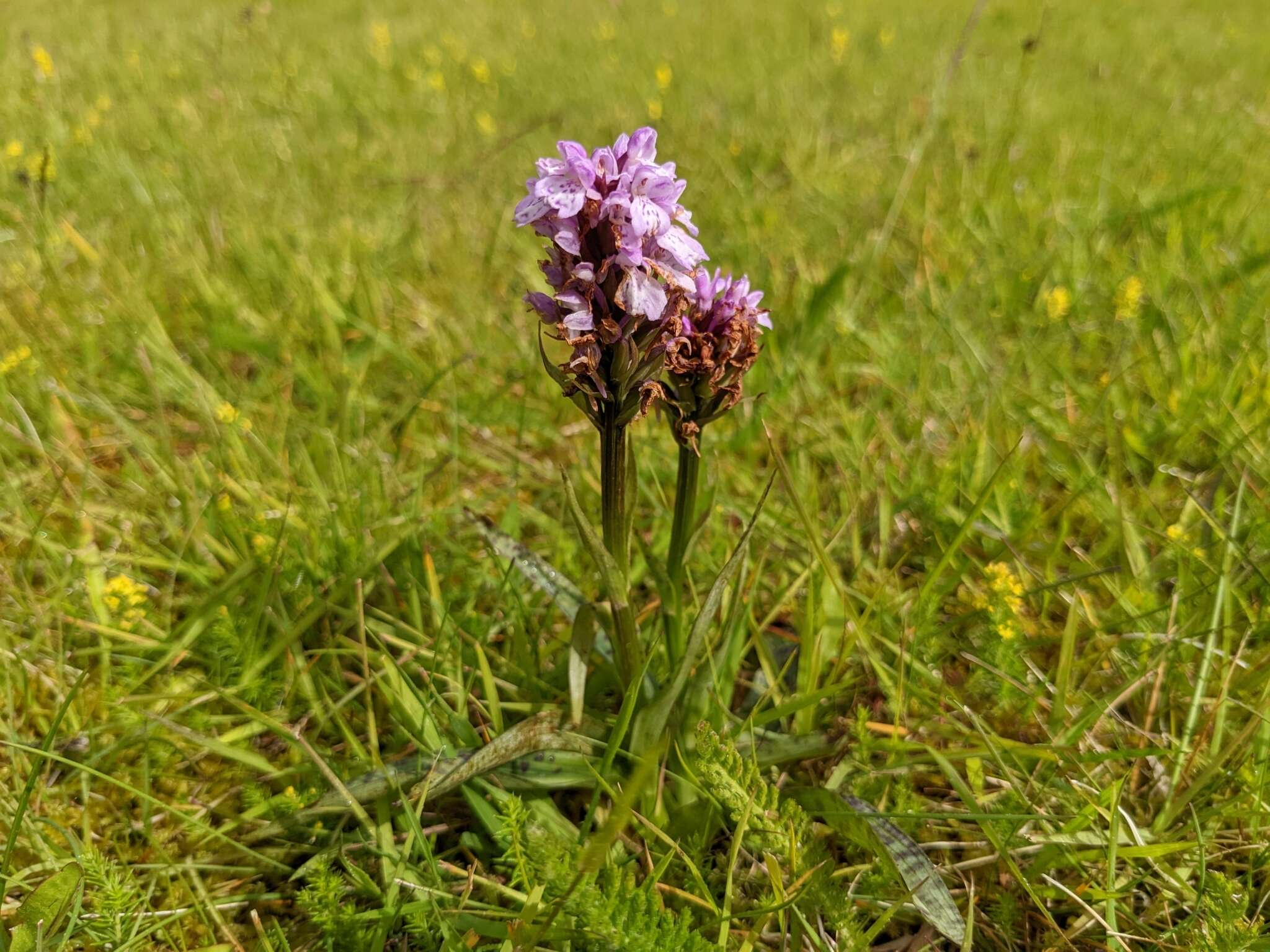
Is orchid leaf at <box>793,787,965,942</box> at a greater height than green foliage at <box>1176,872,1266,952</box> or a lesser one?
greater

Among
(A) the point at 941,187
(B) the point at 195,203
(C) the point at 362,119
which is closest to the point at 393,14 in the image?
(C) the point at 362,119

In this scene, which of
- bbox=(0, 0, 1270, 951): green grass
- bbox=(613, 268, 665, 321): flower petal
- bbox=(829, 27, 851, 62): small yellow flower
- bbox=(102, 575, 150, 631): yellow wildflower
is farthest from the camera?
bbox=(829, 27, 851, 62): small yellow flower

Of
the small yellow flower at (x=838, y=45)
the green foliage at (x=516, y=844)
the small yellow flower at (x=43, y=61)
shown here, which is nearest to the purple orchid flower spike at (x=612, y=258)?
the green foliage at (x=516, y=844)

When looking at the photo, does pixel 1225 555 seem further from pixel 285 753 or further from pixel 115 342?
pixel 115 342

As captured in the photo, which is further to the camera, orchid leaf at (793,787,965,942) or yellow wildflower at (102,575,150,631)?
yellow wildflower at (102,575,150,631)

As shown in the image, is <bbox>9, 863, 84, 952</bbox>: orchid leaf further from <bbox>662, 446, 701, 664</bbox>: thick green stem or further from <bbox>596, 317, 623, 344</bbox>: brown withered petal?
Result: <bbox>596, 317, 623, 344</bbox>: brown withered petal

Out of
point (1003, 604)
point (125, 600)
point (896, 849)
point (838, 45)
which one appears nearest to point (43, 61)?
point (125, 600)

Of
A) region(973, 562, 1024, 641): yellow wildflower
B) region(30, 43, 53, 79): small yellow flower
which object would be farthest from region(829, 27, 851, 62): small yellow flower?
region(973, 562, 1024, 641): yellow wildflower
